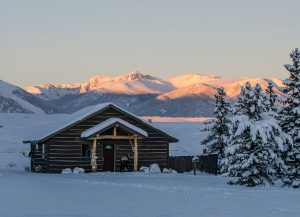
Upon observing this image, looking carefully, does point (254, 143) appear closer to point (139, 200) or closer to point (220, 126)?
point (139, 200)

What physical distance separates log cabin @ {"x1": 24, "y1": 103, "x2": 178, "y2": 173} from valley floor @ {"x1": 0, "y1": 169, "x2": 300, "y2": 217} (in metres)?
13.4

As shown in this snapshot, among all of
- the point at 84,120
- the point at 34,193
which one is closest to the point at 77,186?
the point at 34,193

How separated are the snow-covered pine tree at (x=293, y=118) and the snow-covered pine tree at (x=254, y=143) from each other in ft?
2.26

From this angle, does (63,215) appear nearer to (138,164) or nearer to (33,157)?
(138,164)

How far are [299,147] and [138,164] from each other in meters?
19.7

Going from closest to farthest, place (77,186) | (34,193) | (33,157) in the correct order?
(34,193)
(77,186)
(33,157)

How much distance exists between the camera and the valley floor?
77.4ft

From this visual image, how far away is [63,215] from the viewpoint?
22.1 metres

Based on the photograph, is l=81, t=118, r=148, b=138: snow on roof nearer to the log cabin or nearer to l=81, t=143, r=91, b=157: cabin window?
the log cabin

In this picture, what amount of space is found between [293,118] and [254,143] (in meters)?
2.70

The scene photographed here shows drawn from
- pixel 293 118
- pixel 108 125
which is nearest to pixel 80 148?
pixel 108 125

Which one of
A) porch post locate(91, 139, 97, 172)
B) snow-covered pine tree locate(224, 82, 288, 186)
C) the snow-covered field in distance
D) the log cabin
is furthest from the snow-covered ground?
the snow-covered field in distance

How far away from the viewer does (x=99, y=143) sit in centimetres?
5412

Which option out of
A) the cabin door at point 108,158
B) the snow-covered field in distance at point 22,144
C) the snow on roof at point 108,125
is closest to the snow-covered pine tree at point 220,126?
the snow on roof at point 108,125
